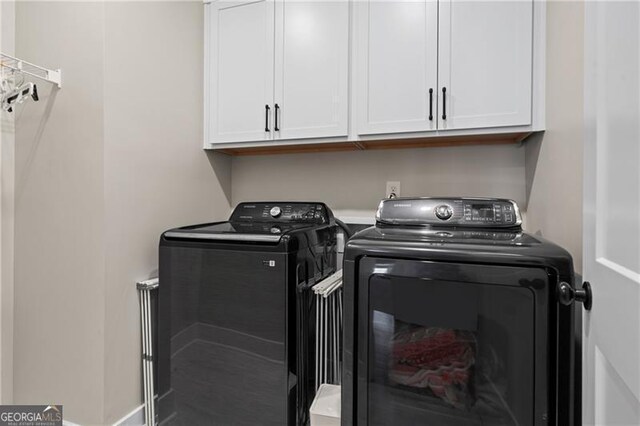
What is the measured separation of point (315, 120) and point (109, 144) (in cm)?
99

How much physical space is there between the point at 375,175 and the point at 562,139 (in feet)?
3.29

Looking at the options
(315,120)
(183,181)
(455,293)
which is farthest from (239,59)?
(455,293)

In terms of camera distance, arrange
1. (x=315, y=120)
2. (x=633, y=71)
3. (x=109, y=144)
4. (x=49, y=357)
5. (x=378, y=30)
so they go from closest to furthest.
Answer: (x=633, y=71) < (x=109, y=144) < (x=49, y=357) < (x=378, y=30) < (x=315, y=120)

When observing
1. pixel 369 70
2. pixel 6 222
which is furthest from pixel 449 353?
pixel 6 222

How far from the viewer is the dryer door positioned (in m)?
0.95

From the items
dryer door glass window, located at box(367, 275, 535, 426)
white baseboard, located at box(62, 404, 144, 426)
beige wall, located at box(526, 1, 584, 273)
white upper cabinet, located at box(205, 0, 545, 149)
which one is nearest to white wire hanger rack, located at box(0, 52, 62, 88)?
white upper cabinet, located at box(205, 0, 545, 149)

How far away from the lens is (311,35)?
73.5 inches

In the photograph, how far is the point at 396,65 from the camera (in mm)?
1730

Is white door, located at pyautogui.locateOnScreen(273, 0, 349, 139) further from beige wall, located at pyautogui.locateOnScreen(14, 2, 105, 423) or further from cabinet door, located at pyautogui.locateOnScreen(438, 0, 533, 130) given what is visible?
beige wall, located at pyautogui.locateOnScreen(14, 2, 105, 423)

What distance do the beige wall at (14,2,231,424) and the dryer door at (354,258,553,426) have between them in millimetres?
1158

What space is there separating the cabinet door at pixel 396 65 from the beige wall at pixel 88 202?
1.07 metres

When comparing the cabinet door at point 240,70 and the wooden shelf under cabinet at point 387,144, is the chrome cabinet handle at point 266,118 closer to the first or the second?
the cabinet door at point 240,70

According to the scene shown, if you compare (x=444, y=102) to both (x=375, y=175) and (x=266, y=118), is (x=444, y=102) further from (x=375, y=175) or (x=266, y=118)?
(x=266, y=118)

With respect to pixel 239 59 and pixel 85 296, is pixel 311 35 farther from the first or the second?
pixel 85 296
